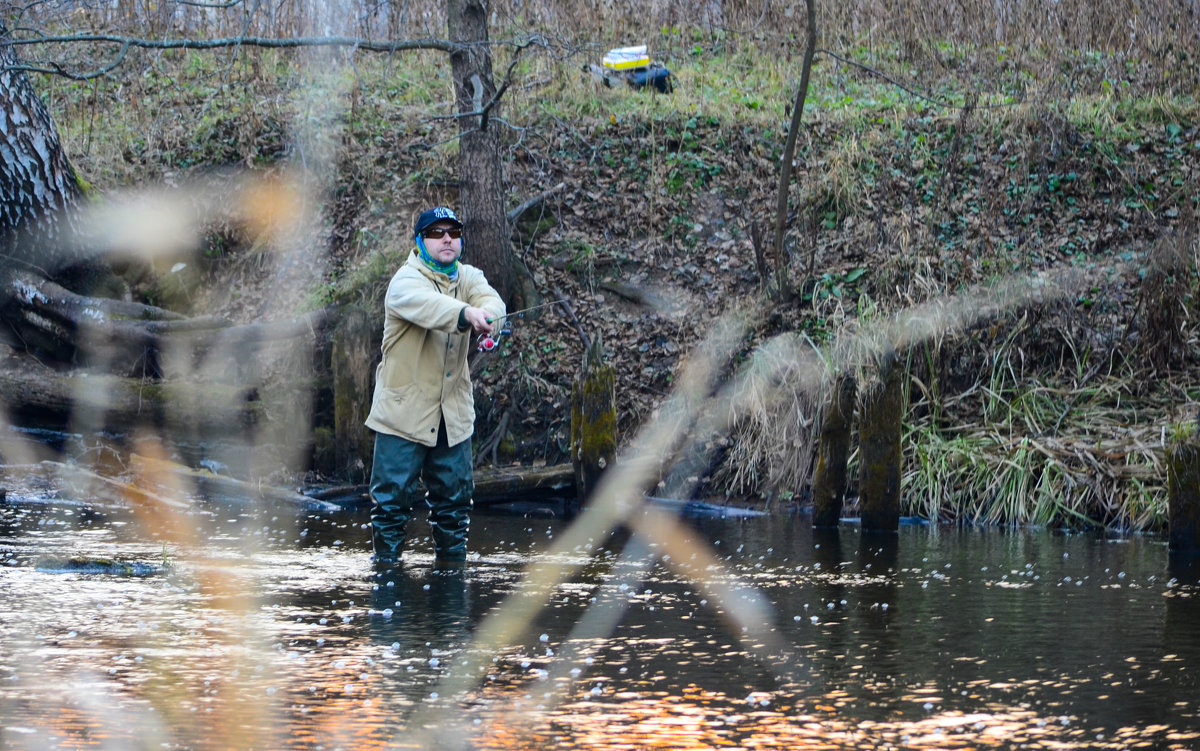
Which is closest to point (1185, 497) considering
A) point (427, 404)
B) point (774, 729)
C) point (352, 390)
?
point (427, 404)

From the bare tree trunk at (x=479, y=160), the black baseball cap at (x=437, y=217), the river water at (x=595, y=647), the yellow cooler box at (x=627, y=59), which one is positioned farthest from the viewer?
the yellow cooler box at (x=627, y=59)

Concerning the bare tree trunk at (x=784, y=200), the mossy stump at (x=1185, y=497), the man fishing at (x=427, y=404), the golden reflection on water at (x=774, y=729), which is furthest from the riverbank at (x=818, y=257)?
the golden reflection on water at (x=774, y=729)

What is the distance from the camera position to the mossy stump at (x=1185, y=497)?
27.3 ft

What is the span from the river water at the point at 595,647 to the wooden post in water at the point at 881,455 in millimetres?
945

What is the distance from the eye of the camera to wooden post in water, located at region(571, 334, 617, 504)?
10469 mm

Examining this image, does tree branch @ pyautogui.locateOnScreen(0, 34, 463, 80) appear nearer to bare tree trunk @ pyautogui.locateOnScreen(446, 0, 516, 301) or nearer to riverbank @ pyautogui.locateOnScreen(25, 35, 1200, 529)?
bare tree trunk @ pyautogui.locateOnScreen(446, 0, 516, 301)

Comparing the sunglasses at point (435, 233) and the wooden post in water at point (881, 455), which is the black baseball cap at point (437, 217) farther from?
the wooden post in water at point (881, 455)

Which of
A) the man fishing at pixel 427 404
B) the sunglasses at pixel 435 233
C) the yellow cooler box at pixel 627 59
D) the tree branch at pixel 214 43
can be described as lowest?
the man fishing at pixel 427 404

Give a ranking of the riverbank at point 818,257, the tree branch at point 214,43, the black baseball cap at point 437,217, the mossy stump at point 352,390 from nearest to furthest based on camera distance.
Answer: the black baseball cap at point 437,217 → the tree branch at point 214,43 → the riverbank at point 818,257 → the mossy stump at point 352,390

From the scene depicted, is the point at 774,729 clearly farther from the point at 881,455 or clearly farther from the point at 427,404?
the point at 881,455

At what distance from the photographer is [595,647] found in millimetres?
5121

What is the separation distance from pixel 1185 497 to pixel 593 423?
4.42 metres

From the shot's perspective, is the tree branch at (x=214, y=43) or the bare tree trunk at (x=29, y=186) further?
the bare tree trunk at (x=29, y=186)

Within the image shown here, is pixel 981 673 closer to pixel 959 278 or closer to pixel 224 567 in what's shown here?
pixel 224 567
